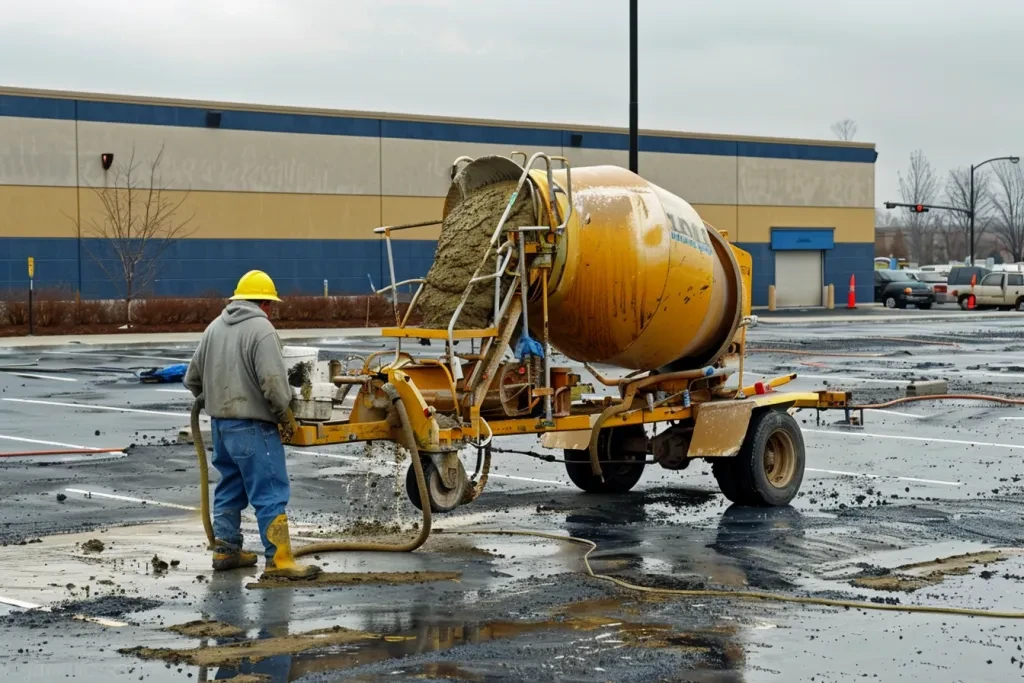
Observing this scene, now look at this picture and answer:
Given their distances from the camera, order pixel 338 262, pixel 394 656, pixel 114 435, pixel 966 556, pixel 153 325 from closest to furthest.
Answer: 1. pixel 394 656
2. pixel 966 556
3. pixel 114 435
4. pixel 153 325
5. pixel 338 262

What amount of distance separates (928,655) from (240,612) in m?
3.72

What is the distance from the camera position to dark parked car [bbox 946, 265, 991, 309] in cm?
5806

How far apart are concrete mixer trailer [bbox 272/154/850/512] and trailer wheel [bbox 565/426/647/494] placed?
15 millimetres

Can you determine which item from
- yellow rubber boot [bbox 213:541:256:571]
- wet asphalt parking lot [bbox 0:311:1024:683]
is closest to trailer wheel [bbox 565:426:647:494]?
wet asphalt parking lot [bbox 0:311:1024:683]

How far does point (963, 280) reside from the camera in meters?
58.6

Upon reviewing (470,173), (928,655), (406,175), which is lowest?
(928,655)

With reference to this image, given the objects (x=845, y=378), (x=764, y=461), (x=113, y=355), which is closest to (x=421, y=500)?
(x=764, y=461)

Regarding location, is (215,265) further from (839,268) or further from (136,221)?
(839,268)

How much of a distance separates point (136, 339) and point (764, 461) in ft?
81.5

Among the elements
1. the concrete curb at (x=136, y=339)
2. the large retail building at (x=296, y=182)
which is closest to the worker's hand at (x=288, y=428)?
the concrete curb at (x=136, y=339)

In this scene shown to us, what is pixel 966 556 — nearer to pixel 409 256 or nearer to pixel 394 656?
pixel 394 656

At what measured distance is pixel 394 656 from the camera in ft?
23.7

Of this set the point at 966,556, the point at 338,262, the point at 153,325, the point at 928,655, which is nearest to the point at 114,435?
the point at 966,556

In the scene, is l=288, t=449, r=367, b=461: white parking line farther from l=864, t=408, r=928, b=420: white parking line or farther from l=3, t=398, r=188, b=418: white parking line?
l=864, t=408, r=928, b=420: white parking line
